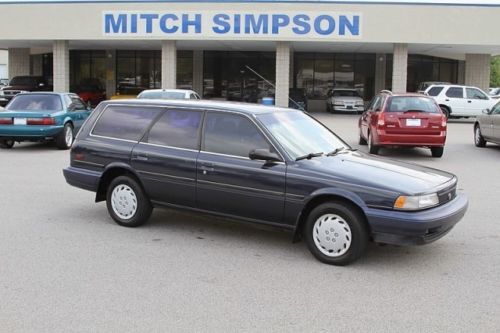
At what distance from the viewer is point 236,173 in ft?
20.0

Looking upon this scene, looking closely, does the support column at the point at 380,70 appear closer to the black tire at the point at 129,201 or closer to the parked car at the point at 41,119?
the parked car at the point at 41,119

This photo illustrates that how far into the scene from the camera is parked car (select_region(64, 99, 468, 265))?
18.0 ft

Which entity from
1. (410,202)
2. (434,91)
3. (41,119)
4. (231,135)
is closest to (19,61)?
(41,119)

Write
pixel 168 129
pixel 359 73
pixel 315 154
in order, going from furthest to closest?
pixel 359 73
pixel 168 129
pixel 315 154

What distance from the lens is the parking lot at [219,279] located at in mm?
4273

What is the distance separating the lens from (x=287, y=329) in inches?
162

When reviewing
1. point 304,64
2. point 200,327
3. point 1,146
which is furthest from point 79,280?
point 304,64

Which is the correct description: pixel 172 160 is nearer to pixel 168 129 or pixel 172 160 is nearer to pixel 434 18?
pixel 168 129

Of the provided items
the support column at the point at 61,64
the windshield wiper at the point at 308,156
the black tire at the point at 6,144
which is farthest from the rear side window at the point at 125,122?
the support column at the point at 61,64

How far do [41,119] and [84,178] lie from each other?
768 centimetres

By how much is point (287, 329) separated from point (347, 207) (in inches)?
69.4

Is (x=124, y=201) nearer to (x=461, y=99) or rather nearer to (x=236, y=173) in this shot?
(x=236, y=173)

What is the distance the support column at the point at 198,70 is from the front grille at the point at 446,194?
3168 cm

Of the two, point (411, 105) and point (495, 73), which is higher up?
point (495, 73)
